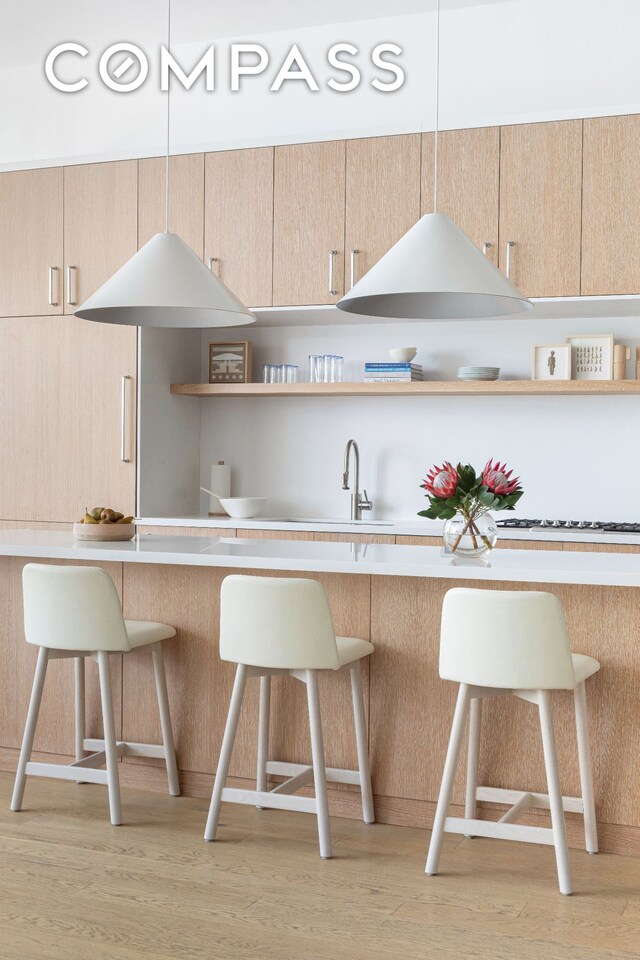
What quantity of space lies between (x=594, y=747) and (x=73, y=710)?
1.84 meters

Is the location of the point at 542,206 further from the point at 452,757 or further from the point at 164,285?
the point at 452,757

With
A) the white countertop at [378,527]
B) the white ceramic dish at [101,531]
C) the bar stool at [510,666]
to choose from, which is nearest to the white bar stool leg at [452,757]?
the bar stool at [510,666]

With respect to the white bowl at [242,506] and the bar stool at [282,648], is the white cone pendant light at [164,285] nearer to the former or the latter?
the bar stool at [282,648]

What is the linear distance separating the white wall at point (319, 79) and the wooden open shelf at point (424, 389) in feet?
3.76

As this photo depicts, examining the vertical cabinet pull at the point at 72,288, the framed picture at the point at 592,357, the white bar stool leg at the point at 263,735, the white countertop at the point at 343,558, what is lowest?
the white bar stool leg at the point at 263,735

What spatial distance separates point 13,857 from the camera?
3064 mm

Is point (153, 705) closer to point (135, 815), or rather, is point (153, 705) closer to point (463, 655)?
point (135, 815)

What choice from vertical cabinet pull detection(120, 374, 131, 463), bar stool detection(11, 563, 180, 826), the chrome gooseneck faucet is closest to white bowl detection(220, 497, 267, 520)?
the chrome gooseneck faucet

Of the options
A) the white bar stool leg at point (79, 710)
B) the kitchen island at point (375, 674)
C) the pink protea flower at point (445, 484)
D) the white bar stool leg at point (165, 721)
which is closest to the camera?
the kitchen island at point (375, 674)

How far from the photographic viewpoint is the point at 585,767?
9.78ft

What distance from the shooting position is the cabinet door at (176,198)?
17.0 ft

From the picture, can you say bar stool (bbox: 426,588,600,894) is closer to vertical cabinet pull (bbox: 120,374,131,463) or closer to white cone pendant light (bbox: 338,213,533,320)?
white cone pendant light (bbox: 338,213,533,320)

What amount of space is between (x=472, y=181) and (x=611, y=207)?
0.62 m

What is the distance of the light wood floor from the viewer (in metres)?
2.52
